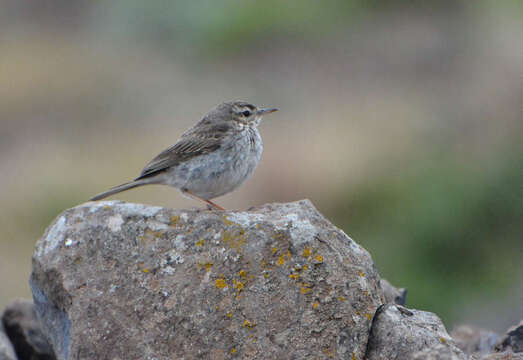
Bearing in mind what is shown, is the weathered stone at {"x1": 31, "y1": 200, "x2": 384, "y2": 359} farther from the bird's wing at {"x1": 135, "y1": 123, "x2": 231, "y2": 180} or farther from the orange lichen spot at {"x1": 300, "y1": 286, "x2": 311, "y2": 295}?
the bird's wing at {"x1": 135, "y1": 123, "x2": 231, "y2": 180}

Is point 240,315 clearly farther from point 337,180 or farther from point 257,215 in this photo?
point 337,180

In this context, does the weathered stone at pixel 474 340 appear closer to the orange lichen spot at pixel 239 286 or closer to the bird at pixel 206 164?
the orange lichen spot at pixel 239 286

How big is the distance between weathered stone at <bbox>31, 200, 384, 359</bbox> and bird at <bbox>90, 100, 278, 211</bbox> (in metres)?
1.58

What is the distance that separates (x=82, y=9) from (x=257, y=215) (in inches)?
975

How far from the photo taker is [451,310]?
1359cm

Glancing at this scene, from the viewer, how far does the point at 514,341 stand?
692 centimetres

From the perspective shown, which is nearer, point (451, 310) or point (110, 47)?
point (451, 310)

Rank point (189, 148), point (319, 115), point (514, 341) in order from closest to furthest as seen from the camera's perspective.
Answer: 1. point (514, 341)
2. point (189, 148)
3. point (319, 115)

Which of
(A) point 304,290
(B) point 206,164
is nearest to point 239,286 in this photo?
(A) point 304,290

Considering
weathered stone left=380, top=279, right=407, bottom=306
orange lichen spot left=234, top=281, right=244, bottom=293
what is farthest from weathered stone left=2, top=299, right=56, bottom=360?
weathered stone left=380, top=279, right=407, bottom=306

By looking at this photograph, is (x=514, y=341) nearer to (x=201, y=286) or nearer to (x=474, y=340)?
(x=474, y=340)

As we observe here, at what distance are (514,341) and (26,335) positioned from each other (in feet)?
16.0

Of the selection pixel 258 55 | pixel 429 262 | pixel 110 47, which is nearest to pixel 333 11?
pixel 258 55

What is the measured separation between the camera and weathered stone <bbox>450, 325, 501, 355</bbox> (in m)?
7.53
